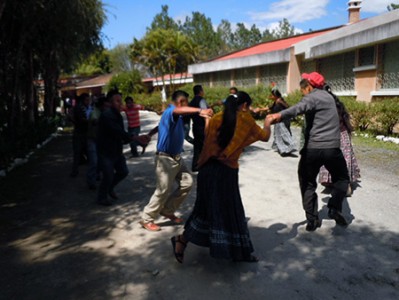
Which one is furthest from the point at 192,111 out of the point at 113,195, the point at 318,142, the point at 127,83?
the point at 127,83

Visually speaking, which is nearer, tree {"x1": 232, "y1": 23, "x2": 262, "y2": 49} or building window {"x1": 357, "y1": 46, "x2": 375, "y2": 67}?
building window {"x1": 357, "y1": 46, "x2": 375, "y2": 67}

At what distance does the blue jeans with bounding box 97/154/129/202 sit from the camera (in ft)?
18.2

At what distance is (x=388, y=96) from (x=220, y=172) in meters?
10.2

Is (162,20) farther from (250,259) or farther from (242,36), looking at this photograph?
(250,259)

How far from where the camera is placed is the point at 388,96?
11750 mm

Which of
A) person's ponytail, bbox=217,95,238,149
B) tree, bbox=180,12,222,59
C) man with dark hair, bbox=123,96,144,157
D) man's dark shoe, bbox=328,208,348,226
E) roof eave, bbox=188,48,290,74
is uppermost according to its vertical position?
tree, bbox=180,12,222,59

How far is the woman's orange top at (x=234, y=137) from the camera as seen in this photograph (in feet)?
11.4

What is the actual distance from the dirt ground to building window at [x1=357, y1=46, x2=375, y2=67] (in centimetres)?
737

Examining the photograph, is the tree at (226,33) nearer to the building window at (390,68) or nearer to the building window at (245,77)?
the building window at (245,77)

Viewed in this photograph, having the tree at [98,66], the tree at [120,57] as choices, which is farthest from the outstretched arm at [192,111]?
the tree at [120,57]

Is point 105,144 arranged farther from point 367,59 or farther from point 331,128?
point 367,59

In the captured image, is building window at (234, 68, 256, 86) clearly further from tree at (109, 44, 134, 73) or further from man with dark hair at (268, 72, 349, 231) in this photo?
tree at (109, 44, 134, 73)

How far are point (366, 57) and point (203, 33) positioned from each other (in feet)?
173

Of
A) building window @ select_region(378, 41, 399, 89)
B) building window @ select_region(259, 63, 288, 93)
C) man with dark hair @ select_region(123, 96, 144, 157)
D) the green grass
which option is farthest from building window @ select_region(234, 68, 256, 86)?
man with dark hair @ select_region(123, 96, 144, 157)
